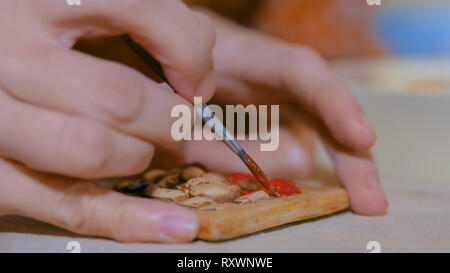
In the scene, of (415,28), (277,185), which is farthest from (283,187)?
(415,28)

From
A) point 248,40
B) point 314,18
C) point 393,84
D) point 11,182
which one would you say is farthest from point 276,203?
point 314,18

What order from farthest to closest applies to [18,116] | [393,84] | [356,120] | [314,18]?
[314,18] → [393,84] → [356,120] → [18,116]

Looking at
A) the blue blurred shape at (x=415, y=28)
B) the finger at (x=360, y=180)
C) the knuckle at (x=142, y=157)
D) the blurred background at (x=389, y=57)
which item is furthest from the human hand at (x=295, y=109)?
the blue blurred shape at (x=415, y=28)

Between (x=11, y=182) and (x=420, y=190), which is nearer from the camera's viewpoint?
(x=11, y=182)

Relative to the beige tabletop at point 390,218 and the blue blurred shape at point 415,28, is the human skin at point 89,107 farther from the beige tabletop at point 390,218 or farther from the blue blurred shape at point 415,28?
the blue blurred shape at point 415,28

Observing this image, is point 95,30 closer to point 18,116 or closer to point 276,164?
point 18,116

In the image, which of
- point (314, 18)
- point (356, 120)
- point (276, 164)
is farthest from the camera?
point (314, 18)

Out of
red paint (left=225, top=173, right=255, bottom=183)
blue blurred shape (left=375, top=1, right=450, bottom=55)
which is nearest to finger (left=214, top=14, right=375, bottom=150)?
red paint (left=225, top=173, right=255, bottom=183)

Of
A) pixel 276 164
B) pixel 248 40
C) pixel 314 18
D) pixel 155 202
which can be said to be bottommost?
pixel 155 202
